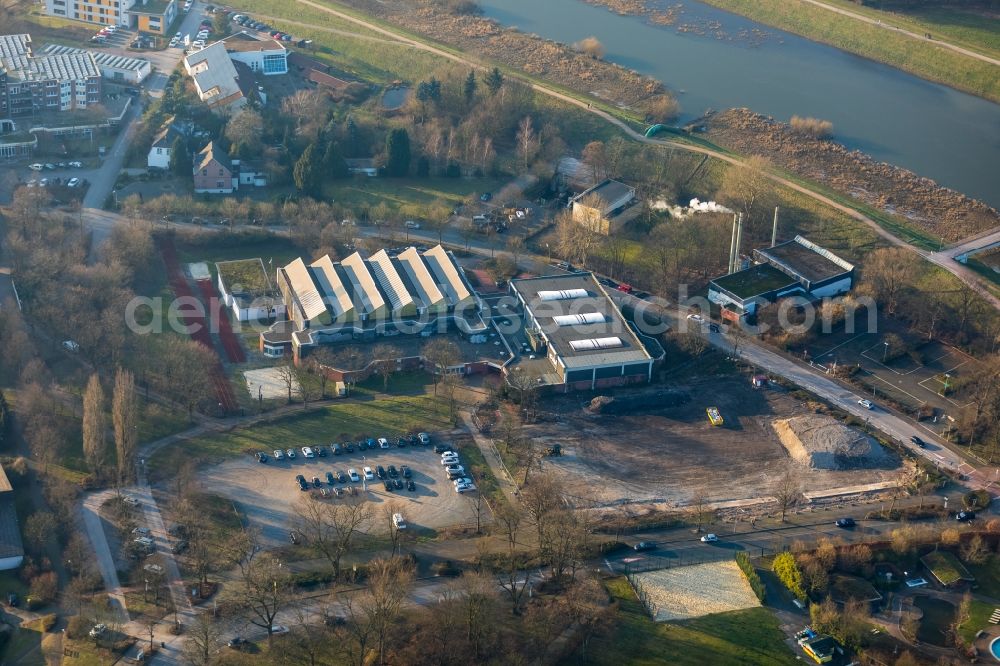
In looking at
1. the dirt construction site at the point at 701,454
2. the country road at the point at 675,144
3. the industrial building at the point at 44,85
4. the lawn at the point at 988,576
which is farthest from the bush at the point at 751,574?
the industrial building at the point at 44,85

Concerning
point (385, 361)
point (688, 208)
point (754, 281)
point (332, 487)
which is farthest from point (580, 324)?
point (688, 208)

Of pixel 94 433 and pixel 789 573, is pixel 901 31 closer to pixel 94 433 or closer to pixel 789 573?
pixel 789 573

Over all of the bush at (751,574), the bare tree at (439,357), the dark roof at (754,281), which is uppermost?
the dark roof at (754,281)

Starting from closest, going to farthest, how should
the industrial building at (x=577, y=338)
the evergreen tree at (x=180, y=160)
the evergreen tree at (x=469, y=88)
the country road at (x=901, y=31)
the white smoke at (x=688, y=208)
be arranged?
the industrial building at (x=577, y=338)
the white smoke at (x=688, y=208)
the evergreen tree at (x=180, y=160)
the evergreen tree at (x=469, y=88)
the country road at (x=901, y=31)

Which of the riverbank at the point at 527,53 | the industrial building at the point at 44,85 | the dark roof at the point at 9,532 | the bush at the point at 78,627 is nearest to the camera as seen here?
the bush at the point at 78,627

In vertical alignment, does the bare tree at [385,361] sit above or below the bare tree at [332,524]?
above

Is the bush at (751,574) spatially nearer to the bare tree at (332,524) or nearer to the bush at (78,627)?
the bare tree at (332,524)

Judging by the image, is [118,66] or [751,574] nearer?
[751,574]

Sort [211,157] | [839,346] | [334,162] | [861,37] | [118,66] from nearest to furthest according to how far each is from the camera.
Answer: [839,346] < [211,157] < [334,162] < [118,66] < [861,37]
